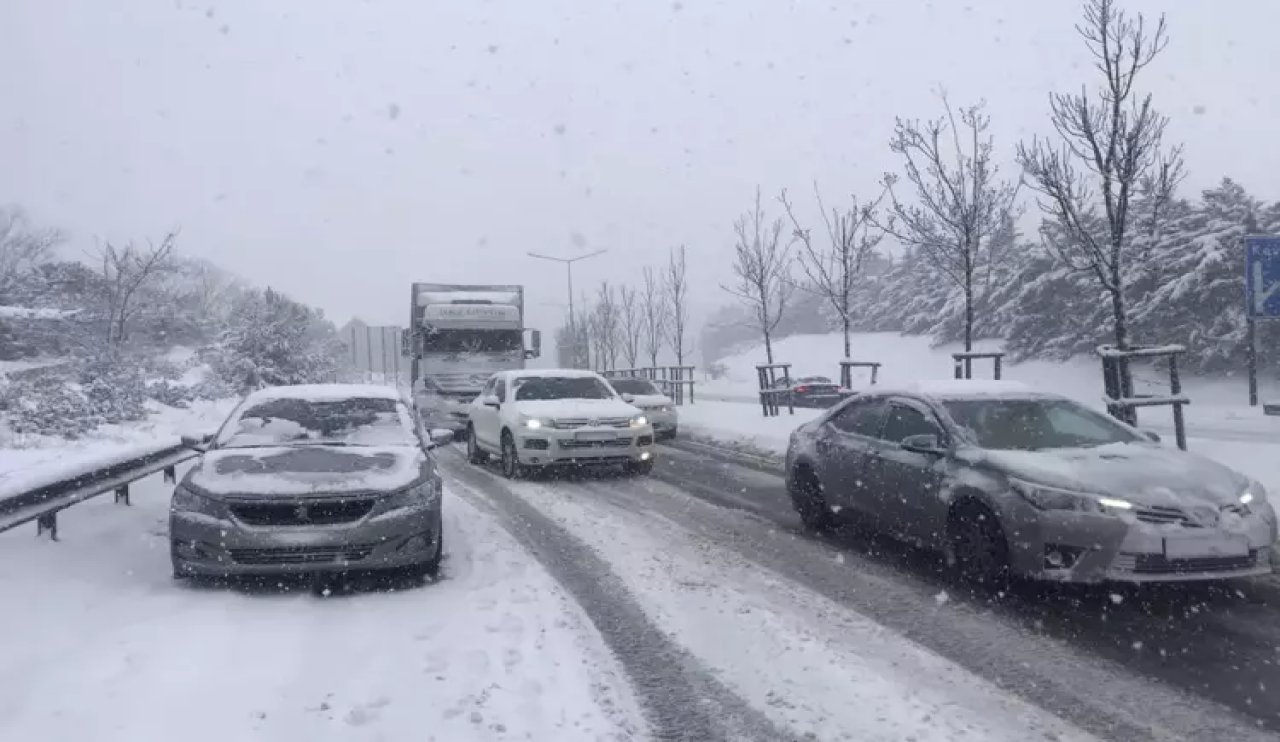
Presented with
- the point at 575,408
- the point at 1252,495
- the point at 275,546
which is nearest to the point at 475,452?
the point at 575,408

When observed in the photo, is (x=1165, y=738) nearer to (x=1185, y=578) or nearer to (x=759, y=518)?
(x=1185, y=578)

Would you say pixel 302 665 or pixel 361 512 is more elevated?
pixel 361 512

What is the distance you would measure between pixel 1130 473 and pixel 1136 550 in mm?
625

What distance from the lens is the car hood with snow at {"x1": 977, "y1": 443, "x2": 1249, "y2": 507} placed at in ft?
19.0

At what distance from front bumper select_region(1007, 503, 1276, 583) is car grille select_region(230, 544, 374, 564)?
441cm

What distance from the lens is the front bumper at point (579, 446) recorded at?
41.4 ft

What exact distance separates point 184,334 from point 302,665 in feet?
229

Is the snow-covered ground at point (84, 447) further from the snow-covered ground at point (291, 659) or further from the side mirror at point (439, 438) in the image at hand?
the side mirror at point (439, 438)

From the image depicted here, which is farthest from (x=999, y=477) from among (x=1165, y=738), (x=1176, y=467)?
(x=1165, y=738)

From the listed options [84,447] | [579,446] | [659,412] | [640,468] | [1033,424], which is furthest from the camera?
[659,412]

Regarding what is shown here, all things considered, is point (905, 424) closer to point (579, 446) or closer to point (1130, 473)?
point (1130, 473)

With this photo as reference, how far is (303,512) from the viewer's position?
20.7ft

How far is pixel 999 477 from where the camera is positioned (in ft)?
20.7

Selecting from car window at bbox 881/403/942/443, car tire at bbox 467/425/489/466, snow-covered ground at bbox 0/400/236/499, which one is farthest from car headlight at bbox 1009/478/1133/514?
car tire at bbox 467/425/489/466
